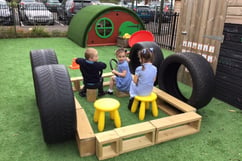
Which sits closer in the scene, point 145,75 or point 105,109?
point 105,109

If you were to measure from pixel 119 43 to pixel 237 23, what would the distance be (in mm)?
6786

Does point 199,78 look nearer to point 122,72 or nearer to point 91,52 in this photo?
point 122,72

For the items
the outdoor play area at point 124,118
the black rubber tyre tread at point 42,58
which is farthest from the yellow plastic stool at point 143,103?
the black rubber tyre tread at point 42,58

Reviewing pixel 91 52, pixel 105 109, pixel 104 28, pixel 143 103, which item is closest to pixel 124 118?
pixel 143 103

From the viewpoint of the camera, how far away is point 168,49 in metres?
10.3

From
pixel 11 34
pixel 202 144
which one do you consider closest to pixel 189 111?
pixel 202 144

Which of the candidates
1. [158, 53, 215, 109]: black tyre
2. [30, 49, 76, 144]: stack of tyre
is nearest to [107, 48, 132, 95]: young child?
[158, 53, 215, 109]: black tyre

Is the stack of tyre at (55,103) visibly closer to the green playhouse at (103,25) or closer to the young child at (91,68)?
the young child at (91,68)

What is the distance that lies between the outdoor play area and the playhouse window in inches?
195

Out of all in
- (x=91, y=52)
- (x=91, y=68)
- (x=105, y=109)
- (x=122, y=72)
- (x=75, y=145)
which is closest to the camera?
(x=75, y=145)

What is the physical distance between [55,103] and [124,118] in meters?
1.52

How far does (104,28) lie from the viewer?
10.4 metres

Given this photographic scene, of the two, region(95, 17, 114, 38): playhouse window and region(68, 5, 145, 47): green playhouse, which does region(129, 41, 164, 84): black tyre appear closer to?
region(68, 5, 145, 47): green playhouse

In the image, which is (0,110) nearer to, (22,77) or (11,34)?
(22,77)
